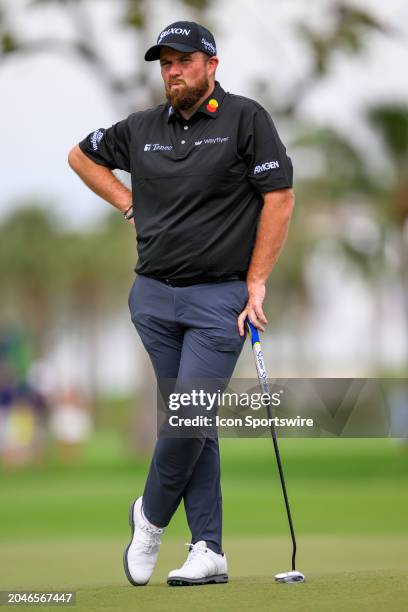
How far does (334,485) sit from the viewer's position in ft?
84.7

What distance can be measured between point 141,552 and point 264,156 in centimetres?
178

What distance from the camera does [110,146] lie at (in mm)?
6938

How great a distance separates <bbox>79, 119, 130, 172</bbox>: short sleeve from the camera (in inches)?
270

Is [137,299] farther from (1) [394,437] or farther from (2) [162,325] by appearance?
(1) [394,437]

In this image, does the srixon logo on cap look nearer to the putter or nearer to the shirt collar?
the shirt collar

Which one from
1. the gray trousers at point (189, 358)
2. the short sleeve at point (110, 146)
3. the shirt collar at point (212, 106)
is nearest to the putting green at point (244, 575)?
the gray trousers at point (189, 358)

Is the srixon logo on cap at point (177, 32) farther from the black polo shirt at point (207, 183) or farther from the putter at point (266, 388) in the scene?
the putter at point (266, 388)

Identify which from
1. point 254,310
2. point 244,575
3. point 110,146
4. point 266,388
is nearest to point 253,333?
point 254,310

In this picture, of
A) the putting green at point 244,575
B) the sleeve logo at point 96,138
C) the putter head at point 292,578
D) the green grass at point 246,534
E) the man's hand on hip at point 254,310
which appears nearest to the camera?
the putting green at point 244,575

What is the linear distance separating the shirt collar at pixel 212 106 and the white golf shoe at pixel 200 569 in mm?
1816

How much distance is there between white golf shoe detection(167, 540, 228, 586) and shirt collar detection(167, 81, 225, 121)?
5.96 feet

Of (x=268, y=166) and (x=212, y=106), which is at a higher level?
(x=212, y=106)

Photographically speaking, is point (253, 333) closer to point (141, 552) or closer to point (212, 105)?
point (212, 105)

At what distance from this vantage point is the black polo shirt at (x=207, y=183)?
21.3ft
